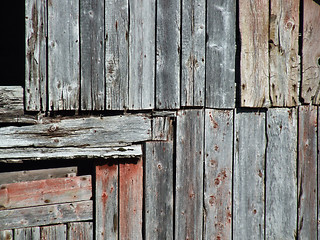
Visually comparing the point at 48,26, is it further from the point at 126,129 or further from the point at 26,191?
the point at 26,191

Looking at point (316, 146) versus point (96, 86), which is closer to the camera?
point (96, 86)

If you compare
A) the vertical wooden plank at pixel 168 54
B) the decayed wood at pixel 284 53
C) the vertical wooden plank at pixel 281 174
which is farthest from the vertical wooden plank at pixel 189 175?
the decayed wood at pixel 284 53

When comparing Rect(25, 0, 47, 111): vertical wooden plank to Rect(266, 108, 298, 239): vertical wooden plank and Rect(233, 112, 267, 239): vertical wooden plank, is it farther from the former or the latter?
Rect(266, 108, 298, 239): vertical wooden plank

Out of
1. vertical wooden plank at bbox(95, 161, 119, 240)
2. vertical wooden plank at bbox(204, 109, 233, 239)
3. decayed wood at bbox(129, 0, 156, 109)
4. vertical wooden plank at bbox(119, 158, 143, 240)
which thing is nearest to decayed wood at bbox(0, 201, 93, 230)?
vertical wooden plank at bbox(95, 161, 119, 240)

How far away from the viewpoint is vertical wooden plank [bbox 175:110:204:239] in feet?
9.98

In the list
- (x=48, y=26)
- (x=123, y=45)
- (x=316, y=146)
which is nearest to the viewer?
(x=48, y=26)

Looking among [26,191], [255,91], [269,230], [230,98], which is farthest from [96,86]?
[269,230]

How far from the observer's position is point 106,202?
289 centimetres

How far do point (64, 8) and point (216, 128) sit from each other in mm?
1549

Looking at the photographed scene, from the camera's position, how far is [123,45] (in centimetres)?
286

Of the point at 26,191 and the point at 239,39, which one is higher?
the point at 239,39

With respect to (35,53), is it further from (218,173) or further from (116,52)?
(218,173)

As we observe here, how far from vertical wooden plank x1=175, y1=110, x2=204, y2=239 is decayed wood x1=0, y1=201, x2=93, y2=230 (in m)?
0.74

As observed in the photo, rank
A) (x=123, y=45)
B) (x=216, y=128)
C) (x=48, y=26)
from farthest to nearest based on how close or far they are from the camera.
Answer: (x=216, y=128), (x=123, y=45), (x=48, y=26)
